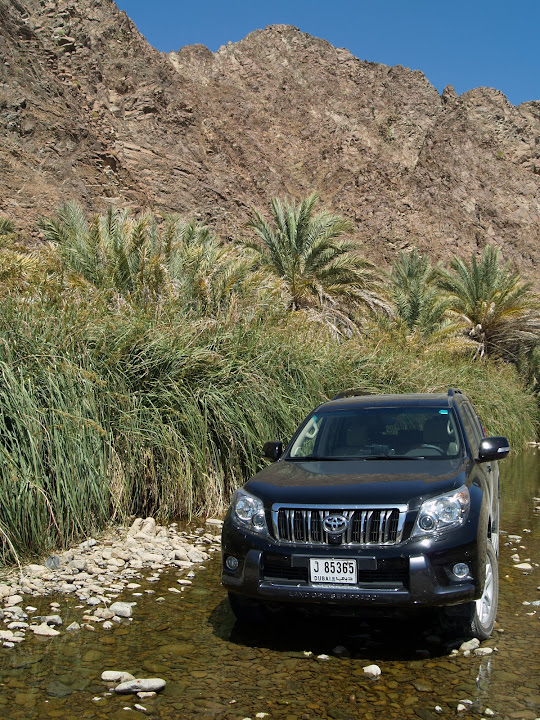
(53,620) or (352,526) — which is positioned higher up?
(352,526)

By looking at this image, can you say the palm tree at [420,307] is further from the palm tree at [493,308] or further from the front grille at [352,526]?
the front grille at [352,526]

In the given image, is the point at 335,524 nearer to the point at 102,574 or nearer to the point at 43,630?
the point at 43,630

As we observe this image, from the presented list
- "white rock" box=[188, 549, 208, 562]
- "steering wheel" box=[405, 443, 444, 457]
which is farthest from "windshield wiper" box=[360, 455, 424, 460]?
"white rock" box=[188, 549, 208, 562]

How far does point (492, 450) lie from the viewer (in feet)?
17.4

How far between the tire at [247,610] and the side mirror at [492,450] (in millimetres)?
2041

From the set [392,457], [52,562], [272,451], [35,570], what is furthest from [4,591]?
[392,457]

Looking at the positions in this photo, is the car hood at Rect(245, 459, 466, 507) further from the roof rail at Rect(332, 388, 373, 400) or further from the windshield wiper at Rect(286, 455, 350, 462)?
the roof rail at Rect(332, 388, 373, 400)

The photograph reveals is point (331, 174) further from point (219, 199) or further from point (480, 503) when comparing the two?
point (480, 503)

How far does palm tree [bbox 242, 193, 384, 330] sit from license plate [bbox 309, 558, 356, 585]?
1778 cm

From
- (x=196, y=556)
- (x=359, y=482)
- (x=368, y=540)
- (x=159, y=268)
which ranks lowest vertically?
(x=196, y=556)

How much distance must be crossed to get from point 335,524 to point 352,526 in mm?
108

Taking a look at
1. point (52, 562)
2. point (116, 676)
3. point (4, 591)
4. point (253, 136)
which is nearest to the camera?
point (116, 676)

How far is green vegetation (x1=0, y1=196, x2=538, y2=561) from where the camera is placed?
6.59 metres

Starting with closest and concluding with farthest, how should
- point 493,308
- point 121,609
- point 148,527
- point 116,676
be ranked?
point 116,676
point 121,609
point 148,527
point 493,308
